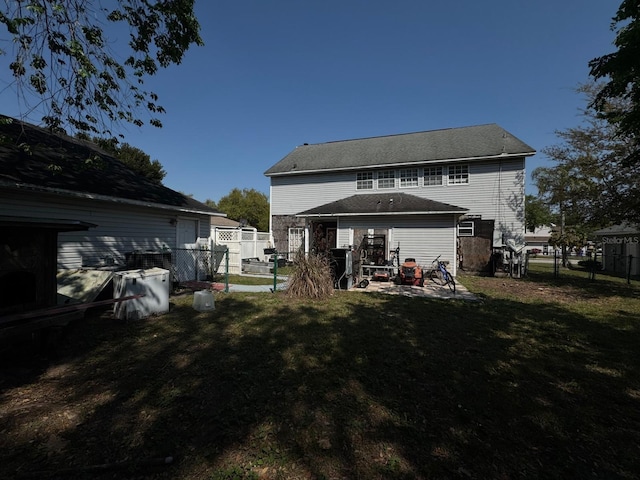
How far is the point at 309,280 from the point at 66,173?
7399mm

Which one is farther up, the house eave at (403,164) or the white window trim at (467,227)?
the house eave at (403,164)

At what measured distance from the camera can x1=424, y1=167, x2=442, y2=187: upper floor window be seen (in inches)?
690

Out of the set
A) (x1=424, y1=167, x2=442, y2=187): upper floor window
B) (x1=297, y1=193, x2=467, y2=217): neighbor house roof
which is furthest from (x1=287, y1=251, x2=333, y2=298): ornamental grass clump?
(x1=424, y1=167, x2=442, y2=187): upper floor window

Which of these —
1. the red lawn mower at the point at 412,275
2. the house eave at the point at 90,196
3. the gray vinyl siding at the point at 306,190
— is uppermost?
the gray vinyl siding at the point at 306,190

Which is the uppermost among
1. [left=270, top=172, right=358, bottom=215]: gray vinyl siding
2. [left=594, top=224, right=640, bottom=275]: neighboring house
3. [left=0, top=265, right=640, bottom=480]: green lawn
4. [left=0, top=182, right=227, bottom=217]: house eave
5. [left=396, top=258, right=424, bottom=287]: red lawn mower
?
[left=270, top=172, right=358, bottom=215]: gray vinyl siding

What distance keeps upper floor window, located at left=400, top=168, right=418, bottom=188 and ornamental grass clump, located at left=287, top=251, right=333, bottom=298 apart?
1121 cm

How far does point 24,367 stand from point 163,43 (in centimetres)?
581

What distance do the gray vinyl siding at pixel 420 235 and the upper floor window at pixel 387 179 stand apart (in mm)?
4128

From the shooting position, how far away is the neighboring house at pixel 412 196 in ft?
48.8

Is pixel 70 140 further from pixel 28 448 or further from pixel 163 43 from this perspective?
pixel 28 448

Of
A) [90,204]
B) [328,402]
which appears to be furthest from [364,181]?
[328,402]

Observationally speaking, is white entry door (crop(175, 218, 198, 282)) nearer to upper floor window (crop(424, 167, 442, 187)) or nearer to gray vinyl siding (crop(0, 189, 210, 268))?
gray vinyl siding (crop(0, 189, 210, 268))

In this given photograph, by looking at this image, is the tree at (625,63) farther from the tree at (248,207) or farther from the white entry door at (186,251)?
the tree at (248,207)

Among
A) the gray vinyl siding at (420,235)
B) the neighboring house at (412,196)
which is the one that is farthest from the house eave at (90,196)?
the gray vinyl siding at (420,235)
